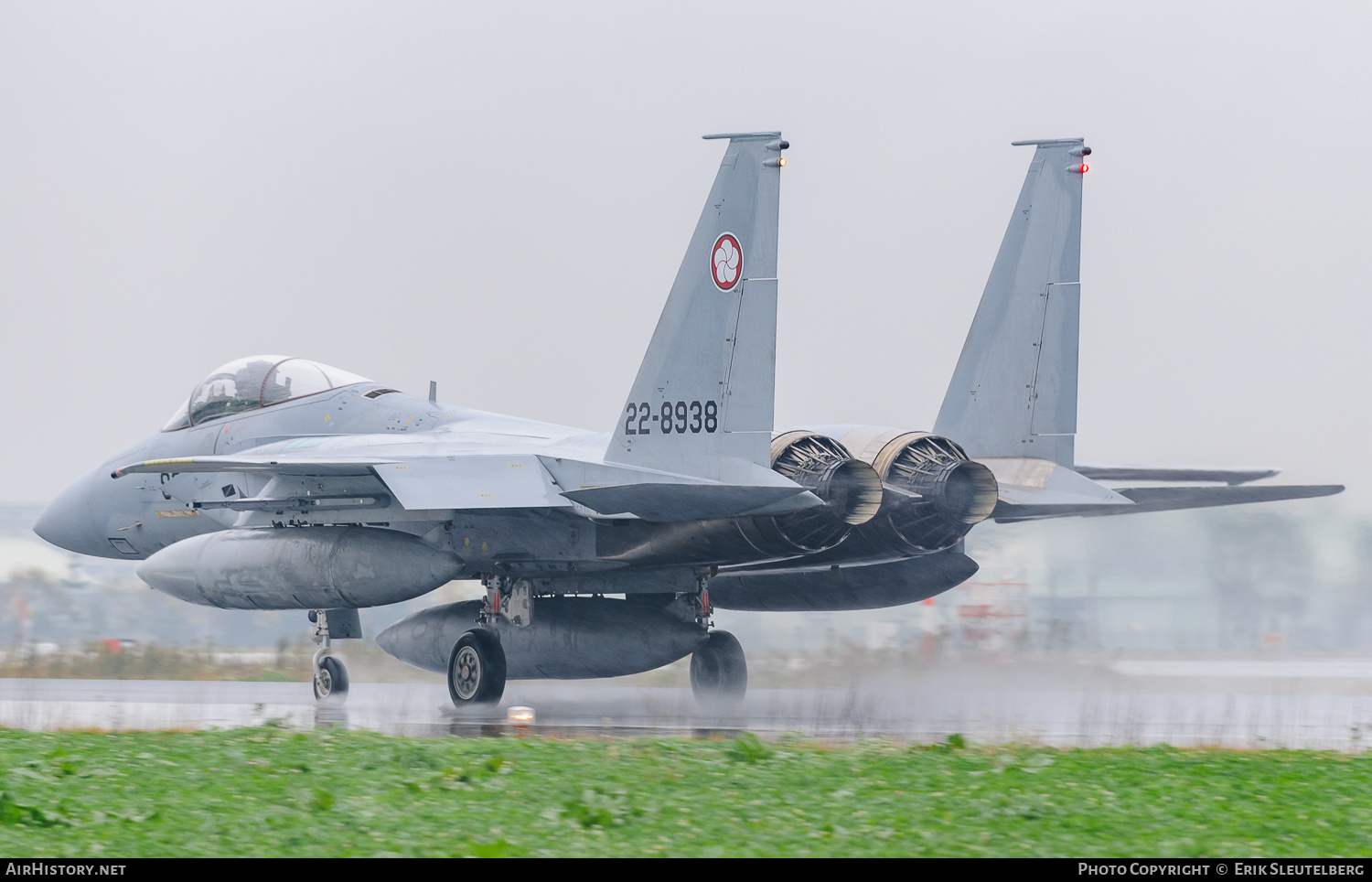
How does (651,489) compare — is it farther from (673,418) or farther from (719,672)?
(719,672)

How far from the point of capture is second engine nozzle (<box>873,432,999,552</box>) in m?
12.2

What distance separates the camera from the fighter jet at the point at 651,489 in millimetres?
11797

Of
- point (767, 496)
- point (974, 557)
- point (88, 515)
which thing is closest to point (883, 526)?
point (767, 496)

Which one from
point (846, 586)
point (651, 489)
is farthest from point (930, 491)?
point (846, 586)

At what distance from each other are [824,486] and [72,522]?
31.1 feet

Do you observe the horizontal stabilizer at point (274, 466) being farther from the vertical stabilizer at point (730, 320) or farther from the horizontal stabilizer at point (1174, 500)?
the horizontal stabilizer at point (1174, 500)

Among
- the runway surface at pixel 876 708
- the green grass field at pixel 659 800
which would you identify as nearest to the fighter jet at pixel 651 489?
the runway surface at pixel 876 708

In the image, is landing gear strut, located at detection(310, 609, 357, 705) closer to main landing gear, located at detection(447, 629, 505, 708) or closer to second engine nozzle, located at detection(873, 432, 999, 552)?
main landing gear, located at detection(447, 629, 505, 708)

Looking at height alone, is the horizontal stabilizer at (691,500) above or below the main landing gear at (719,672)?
above

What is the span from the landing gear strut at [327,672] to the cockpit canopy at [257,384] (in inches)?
97.9

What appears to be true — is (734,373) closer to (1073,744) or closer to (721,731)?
(721,731)

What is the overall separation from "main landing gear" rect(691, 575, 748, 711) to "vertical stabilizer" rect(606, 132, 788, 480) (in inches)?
133

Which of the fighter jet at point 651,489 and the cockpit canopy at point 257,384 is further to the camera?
the cockpit canopy at point 257,384

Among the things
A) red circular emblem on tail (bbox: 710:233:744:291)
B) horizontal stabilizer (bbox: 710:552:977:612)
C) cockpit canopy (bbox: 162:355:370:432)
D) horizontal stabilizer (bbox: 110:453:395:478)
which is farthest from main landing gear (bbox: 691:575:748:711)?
cockpit canopy (bbox: 162:355:370:432)
